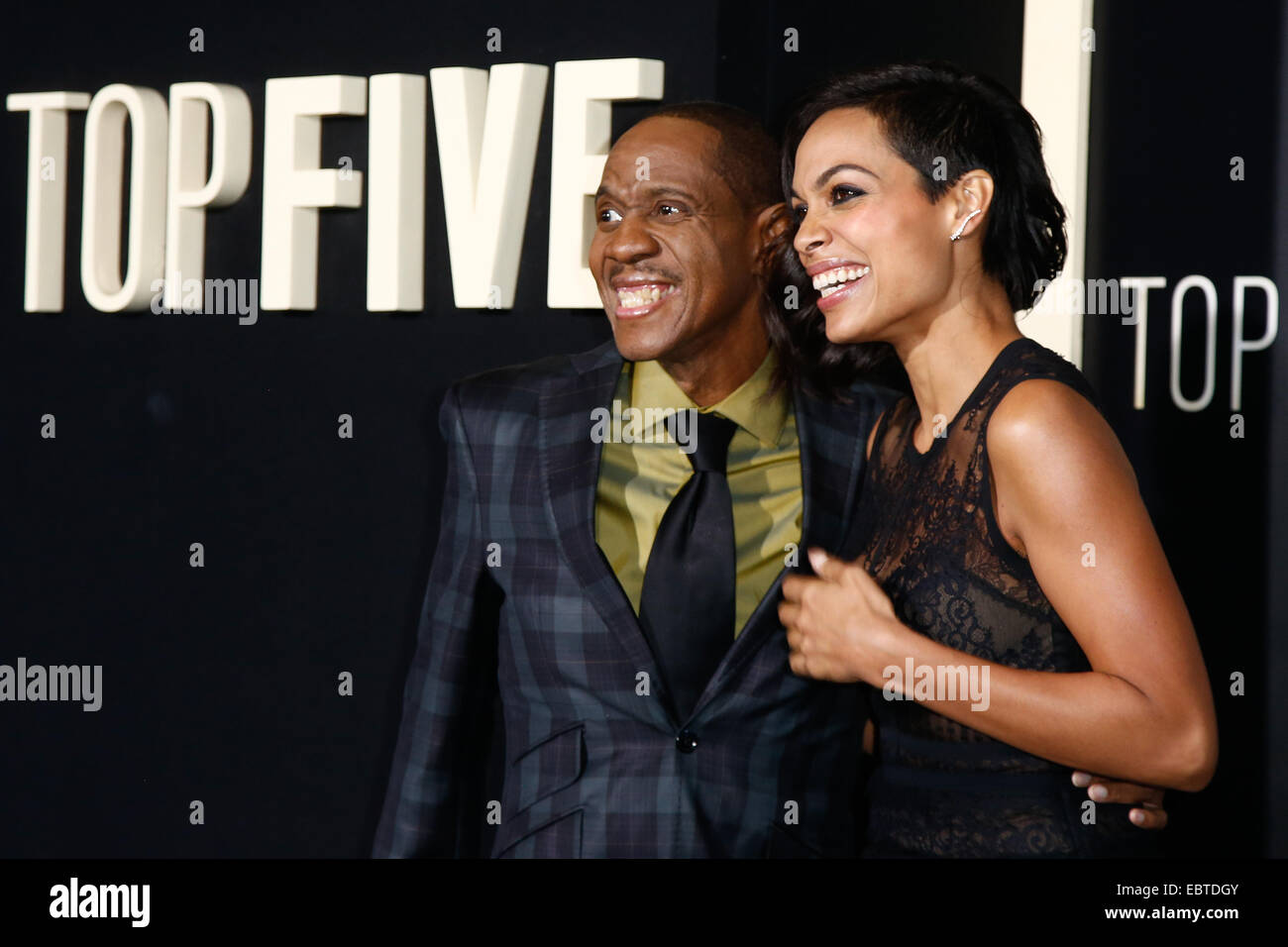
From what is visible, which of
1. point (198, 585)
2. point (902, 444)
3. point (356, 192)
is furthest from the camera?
point (198, 585)

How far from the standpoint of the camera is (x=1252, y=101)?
2.62m

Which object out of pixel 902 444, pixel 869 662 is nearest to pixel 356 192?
pixel 902 444

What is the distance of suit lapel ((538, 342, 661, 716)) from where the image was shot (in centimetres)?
230

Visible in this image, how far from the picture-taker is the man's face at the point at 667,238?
93.1 inches

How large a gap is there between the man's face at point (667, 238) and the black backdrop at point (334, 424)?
1.11ft

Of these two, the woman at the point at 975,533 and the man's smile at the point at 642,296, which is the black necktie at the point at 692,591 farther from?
the man's smile at the point at 642,296

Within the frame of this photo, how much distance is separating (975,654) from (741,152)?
971mm

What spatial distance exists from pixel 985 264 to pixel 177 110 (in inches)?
70.1

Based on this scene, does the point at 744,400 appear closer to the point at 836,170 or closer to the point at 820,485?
the point at 820,485

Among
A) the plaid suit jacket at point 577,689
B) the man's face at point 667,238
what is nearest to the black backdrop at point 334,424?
the man's face at point 667,238

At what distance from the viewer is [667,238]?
2373mm

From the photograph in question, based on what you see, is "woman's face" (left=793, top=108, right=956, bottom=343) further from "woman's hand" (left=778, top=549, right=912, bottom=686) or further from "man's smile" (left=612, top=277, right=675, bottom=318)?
"woman's hand" (left=778, top=549, right=912, bottom=686)

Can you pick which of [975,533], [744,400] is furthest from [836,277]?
[975,533]
